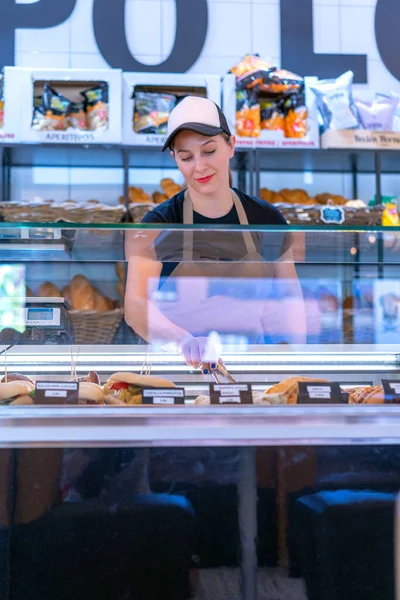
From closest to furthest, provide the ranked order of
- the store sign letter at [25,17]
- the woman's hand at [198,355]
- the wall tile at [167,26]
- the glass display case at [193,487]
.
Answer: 1. the glass display case at [193,487]
2. the woman's hand at [198,355]
3. the store sign letter at [25,17]
4. the wall tile at [167,26]

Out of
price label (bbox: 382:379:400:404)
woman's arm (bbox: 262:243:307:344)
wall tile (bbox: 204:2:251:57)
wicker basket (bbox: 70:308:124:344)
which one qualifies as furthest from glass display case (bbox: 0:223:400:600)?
wall tile (bbox: 204:2:251:57)

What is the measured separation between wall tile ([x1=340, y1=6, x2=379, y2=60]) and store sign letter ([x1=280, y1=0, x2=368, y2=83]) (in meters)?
0.06

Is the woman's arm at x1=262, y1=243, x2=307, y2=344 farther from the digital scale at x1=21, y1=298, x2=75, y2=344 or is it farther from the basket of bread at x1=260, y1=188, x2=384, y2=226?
the basket of bread at x1=260, y1=188, x2=384, y2=226

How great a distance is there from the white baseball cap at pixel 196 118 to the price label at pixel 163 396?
31.8 inches

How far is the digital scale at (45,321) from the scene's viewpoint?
1587mm

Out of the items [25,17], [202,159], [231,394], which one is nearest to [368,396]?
[231,394]

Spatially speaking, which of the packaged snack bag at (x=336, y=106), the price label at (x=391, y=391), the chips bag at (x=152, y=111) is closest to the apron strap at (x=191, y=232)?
the price label at (x=391, y=391)

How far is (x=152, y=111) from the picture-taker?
134 inches

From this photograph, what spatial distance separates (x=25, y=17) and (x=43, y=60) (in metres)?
0.26

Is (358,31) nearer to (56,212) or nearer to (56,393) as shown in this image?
(56,212)

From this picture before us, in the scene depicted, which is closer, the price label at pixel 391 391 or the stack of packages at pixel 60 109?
the price label at pixel 391 391

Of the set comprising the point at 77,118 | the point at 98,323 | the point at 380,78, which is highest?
the point at 380,78

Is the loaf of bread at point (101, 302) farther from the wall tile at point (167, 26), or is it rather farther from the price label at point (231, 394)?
the price label at point (231, 394)

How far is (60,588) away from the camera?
4.15ft
